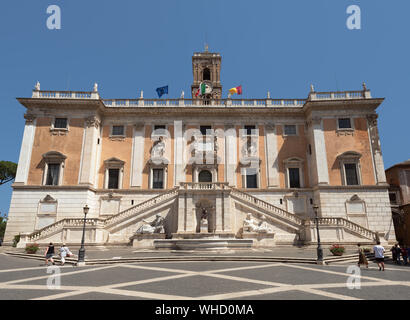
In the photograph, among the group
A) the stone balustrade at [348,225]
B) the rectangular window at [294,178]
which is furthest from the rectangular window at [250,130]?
the stone balustrade at [348,225]

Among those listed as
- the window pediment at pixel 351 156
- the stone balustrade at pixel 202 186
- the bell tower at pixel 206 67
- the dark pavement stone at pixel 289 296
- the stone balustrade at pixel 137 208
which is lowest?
the dark pavement stone at pixel 289 296

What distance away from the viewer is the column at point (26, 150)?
88.9ft

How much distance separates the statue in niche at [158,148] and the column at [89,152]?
21.0 ft

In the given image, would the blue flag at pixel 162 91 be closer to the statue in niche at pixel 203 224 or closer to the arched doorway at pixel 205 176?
the arched doorway at pixel 205 176

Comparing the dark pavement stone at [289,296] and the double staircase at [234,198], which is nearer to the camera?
the dark pavement stone at [289,296]

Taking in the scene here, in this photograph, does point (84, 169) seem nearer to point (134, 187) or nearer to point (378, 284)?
point (134, 187)

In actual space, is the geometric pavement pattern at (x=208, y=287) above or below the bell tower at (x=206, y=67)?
below

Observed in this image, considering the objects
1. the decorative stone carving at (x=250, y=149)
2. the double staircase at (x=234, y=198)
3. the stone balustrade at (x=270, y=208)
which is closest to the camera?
the double staircase at (x=234, y=198)

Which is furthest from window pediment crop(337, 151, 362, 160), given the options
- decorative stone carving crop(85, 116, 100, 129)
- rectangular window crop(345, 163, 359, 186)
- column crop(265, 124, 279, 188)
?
decorative stone carving crop(85, 116, 100, 129)

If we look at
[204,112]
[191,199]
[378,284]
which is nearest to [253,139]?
[204,112]

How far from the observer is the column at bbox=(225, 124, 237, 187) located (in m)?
29.5

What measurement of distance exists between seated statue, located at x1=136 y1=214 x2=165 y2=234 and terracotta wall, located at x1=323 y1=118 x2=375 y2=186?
1807 centimetres

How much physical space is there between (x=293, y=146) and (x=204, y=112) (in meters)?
11.2

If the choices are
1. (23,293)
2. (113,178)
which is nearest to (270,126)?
(113,178)
